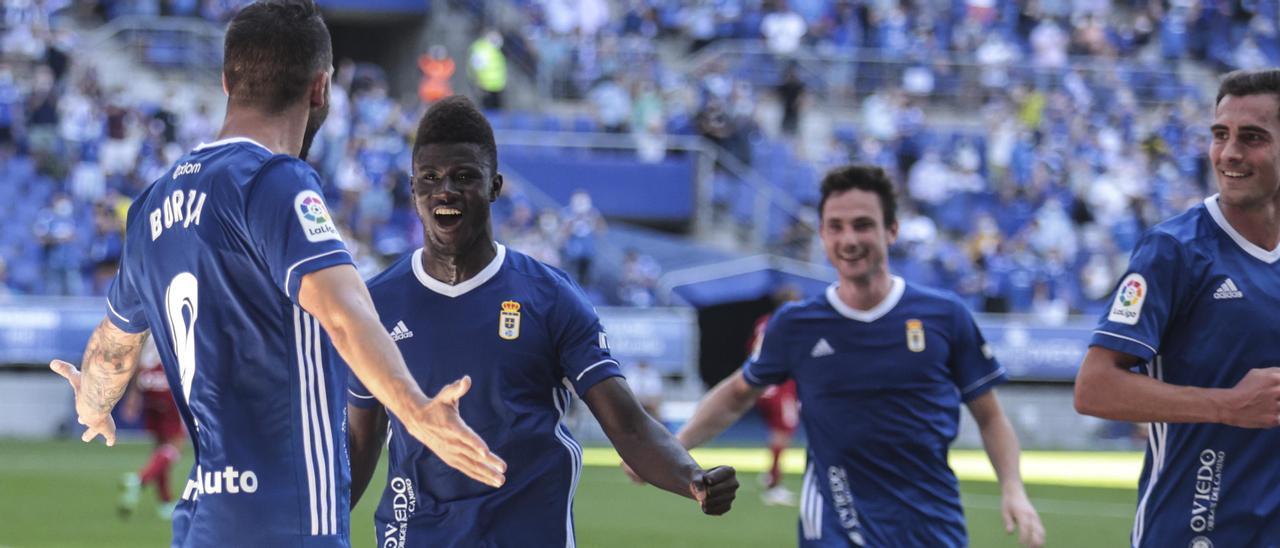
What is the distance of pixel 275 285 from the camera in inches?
171

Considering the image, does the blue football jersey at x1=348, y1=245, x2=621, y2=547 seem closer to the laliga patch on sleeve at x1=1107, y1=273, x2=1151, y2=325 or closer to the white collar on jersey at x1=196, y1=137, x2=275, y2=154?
the white collar on jersey at x1=196, y1=137, x2=275, y2=154

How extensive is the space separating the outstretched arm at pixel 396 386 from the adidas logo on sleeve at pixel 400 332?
166cm

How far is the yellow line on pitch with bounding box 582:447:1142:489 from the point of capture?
2242 cm

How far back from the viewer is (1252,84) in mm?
5352

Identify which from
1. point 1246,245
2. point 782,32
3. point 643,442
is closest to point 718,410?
point 643,442

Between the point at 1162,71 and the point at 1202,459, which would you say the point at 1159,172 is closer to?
the point at 1162,71

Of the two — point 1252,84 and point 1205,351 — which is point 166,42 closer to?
point 1252,84

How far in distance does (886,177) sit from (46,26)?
25.2 metres

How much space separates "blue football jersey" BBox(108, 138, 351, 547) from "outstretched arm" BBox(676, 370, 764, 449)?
3069 mm

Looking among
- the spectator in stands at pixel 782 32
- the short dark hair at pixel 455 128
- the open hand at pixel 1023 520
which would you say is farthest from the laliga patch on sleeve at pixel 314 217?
the spectator in stands at pixel 782 32

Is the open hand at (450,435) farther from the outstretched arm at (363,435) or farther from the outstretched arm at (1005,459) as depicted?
the outstretched arm at (1005,459)

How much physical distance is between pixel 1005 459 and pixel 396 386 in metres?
4.15

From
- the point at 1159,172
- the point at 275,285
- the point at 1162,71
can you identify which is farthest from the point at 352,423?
the point at 1162,71

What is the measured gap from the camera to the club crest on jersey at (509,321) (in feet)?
18.4
